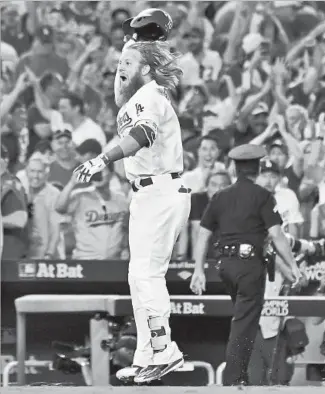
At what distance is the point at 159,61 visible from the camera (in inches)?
183

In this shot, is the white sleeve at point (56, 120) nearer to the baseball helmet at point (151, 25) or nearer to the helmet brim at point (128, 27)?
the helmet brim at point (128, 27)

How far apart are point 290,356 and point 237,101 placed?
268cm

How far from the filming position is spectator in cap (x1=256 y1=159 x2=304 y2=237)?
750 centimetres

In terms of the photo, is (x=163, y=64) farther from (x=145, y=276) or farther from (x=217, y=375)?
(x=217, y=375)

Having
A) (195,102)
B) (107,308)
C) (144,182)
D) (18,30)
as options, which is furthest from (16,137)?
(144,182)

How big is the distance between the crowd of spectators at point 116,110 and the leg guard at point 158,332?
314 centimetres

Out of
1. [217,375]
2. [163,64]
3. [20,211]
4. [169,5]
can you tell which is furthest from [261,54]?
[163,64]

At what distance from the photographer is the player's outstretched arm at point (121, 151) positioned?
4141 millimetres

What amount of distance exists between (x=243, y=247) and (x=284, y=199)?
1.51 meters

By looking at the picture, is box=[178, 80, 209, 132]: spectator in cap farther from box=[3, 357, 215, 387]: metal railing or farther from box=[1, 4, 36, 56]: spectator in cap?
box=[3, 357, 215, 387]: metal railing

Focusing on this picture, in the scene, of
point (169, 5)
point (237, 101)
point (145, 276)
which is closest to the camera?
point (145, 276)

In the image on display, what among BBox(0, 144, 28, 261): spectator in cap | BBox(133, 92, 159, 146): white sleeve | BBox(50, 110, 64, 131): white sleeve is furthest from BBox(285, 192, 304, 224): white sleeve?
BBox(133, 92, 159, 146): white sleeve

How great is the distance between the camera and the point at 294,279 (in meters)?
6.18

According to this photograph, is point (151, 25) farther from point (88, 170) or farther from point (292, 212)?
point (292, 212)
